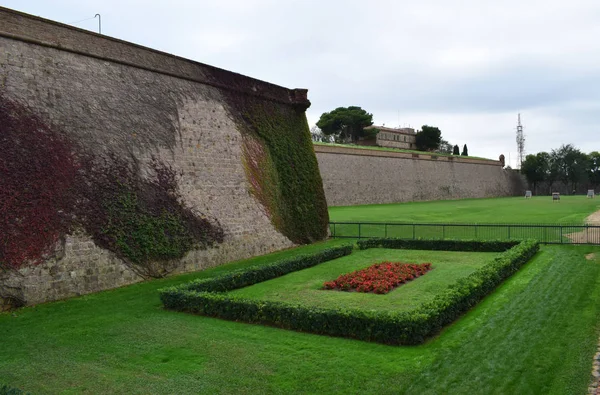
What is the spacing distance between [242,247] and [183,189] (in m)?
3.01

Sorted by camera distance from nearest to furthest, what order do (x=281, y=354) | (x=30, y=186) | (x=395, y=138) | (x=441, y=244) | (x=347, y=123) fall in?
(x=281, y=354), (x=30, y=186), (x=441, y=244), (x=347, y=123), (x=395, y=138)

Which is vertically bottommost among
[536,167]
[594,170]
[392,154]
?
[392,154]

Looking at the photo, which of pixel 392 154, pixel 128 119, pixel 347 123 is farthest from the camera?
pixel 347 123

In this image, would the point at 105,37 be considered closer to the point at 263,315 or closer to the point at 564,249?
the point at 263,315

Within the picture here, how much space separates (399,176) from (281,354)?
40.4m

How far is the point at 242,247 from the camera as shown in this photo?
1599cm

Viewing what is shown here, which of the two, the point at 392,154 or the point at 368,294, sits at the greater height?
the point at 392,154

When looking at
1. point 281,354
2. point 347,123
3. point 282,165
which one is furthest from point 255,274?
point 347,123

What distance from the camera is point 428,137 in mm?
75938

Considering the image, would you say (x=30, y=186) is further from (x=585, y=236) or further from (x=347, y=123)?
(x=347, y=123)

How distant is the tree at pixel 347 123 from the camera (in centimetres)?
6819

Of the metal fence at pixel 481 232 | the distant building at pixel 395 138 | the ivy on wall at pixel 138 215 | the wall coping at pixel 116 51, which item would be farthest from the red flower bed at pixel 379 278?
the distant building at pixel 395 138

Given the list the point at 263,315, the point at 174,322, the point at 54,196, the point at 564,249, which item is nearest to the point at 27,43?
the point at 54,196

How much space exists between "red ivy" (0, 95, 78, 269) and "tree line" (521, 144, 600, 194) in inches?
2916
